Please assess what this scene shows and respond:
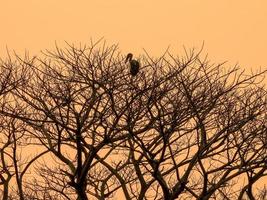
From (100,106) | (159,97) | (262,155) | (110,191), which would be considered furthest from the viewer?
(110,191)

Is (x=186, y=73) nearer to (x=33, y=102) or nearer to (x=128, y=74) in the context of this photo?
(x=128, y=74)

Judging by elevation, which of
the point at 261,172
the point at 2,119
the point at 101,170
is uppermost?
the point at 2,119

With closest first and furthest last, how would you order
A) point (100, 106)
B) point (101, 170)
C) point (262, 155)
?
point (100, 106) → point (262, 155) → point (101, 170)

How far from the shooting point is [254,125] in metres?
14.8

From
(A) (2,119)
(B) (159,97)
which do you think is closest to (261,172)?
(B) (159,97)

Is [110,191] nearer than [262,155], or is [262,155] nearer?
[262,155]

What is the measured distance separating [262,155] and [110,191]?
469 centimetres

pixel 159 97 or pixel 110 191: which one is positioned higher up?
pixel 110 191

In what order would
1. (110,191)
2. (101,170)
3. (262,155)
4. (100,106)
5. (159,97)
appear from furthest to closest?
(101,170) → (110,191) → (262,155) → (100,106) → (159,97)

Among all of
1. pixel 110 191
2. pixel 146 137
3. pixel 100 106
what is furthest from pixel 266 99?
pixel 110 191

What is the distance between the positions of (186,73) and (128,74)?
4.33ft

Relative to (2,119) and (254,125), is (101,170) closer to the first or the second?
(2,119)

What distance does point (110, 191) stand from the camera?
55.8 feet

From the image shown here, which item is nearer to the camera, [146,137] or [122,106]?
[122,106]
